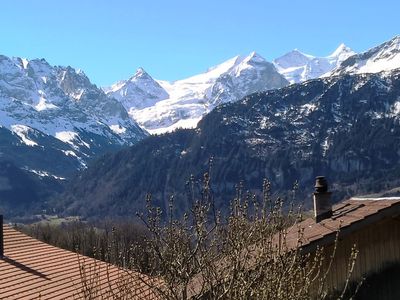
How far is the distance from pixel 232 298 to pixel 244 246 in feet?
1.98

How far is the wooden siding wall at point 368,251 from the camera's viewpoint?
12750 millimetres

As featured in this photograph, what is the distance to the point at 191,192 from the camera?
8.53 metres

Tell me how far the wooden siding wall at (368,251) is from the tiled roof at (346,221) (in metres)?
0.32

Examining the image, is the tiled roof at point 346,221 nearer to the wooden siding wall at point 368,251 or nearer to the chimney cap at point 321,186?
the wooden siding wall at point 368,251

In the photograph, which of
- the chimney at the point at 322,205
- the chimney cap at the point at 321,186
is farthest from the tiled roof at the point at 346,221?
the chimney cap at the point at 321,186

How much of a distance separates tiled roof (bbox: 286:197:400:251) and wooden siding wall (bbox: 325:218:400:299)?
1.04ft

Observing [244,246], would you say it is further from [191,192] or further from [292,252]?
[191,192]

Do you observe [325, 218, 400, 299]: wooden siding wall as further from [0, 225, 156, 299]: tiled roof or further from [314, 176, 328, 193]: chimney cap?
[0, 225, 156, 299]: tiled roof

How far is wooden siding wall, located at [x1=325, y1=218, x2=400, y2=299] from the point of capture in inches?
502

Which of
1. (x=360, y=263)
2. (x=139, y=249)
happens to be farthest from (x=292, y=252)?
(x=360, y=263)

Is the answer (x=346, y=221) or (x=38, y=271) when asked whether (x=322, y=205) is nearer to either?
(x=346, y=221)

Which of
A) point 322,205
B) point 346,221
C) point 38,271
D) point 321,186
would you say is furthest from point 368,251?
point 38,271

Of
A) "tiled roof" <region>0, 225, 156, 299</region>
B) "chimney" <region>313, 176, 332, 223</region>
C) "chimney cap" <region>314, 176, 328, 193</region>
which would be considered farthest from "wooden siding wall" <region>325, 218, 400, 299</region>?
"tiled roof" <region>0, 225, 156, 299</region>

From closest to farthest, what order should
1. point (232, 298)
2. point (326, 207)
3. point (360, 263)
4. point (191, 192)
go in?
point (232, 298), point (191, 192), point (360, 263), point (326, 207)
